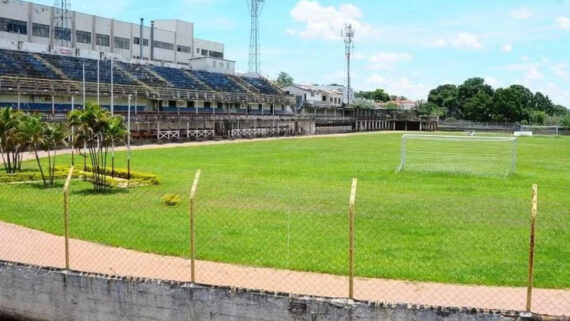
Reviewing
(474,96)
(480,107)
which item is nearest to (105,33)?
(480,107)

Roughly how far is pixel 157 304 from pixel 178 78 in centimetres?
7514

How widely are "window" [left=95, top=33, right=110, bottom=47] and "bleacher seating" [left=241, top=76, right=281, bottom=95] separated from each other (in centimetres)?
2173

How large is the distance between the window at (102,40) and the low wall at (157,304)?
3439 inches

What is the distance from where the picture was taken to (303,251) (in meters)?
12.9

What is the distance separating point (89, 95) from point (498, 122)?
90.0m

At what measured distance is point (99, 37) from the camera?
9200 cm

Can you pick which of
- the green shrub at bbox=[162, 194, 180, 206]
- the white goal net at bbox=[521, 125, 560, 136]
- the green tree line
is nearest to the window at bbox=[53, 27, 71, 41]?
the white goal net at bbox=[521, 125, 560, 136]

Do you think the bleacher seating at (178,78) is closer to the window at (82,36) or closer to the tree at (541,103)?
the window at (82,36)

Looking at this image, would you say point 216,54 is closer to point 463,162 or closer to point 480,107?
point 480,107

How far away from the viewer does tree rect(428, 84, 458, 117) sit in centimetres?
14712

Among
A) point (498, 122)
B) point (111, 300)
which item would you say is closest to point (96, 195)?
point (111, 300)

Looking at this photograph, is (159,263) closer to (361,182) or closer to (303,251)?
(303,251)

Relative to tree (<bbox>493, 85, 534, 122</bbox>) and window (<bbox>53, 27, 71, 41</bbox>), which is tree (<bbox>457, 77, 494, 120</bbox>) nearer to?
tree (<bbox>493, 85, 534, 122</bbox>)

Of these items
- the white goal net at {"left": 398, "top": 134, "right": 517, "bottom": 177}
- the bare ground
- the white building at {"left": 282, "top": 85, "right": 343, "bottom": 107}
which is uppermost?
the white building at {"left": 282, "top": 85, "right": 343, "bottom": 107}
